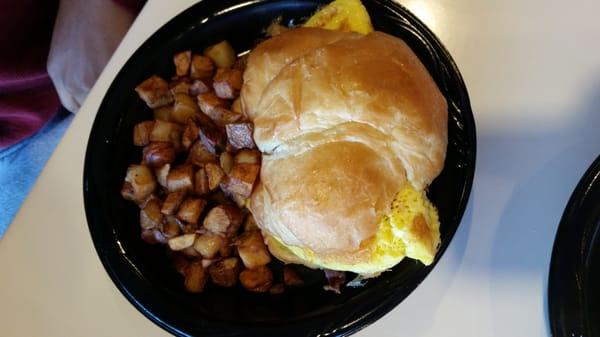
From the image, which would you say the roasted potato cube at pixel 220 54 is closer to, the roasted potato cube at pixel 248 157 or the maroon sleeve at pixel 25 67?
the roasted potato cube at pixel 248 157

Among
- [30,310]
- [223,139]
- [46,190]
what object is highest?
[223,139]

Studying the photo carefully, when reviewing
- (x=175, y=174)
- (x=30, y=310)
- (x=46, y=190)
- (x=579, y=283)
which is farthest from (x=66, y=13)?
(x=579, y=283)

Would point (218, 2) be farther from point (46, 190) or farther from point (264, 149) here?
point (46, 190)

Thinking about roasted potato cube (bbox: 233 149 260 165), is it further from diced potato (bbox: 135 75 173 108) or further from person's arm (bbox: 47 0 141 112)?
person's arm (bbox: 47 0 141 112)

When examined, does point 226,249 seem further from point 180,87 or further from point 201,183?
point 180,87

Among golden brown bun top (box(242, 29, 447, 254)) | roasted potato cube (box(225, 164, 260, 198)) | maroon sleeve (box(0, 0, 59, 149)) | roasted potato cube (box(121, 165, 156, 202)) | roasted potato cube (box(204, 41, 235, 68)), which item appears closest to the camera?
golden brown bun top (box(242, 29, 447, 254))

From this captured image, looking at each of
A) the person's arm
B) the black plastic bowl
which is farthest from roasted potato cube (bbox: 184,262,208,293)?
the person's arm

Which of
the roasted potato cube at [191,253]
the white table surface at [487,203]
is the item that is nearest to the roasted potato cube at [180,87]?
the white table surface at [487,203]
